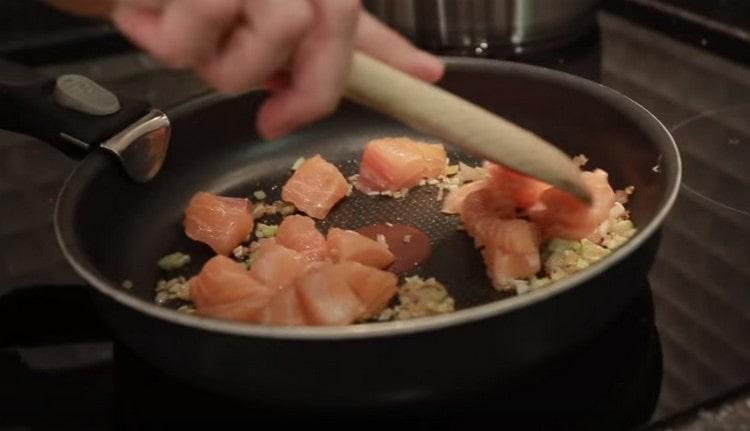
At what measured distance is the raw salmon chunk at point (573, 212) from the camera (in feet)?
2.67

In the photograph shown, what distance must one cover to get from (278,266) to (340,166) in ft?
0.84

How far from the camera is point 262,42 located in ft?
1.70

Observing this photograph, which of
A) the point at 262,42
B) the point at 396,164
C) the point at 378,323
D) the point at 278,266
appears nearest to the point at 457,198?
the point at 396,164

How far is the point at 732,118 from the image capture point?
1.06 meters

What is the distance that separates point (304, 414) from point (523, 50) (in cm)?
73

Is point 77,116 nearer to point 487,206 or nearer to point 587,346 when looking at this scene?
point 487,206

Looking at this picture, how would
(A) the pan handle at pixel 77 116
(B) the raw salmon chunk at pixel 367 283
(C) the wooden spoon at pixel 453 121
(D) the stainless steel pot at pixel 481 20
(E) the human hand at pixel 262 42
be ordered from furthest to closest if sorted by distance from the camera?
(D) the stainless steel pot at pixel 481 20 → (A) the pan handle at pixel 77 116 → (B) the raw salmon chunk at pixel 367 283 → (C) the wooden spoon at pixel 453 121 → (E) the human hand at pixel 262 42

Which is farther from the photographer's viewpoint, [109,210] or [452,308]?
[109,210]

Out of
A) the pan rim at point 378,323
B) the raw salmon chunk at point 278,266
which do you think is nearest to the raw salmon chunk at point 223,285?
the raw salmon chunk at point 278,266

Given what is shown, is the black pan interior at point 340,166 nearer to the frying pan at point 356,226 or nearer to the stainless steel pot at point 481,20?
the frying pan at point 356,226

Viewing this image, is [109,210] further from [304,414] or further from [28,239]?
[304,414]

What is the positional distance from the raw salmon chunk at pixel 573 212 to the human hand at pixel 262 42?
32 centimetres

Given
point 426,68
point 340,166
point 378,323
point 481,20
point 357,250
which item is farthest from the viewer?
point 481,20

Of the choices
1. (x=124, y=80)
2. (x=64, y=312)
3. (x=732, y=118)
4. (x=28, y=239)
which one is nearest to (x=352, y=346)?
(x=64, y=312)
